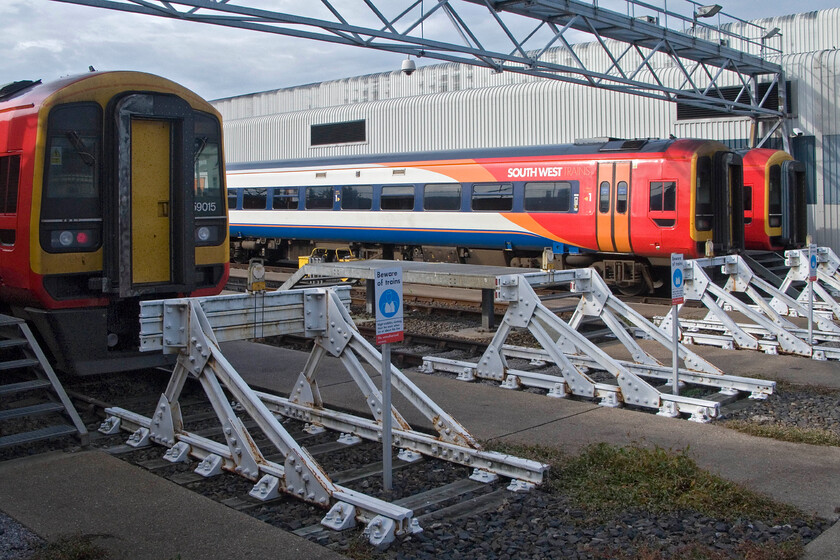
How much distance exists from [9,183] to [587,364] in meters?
6.41

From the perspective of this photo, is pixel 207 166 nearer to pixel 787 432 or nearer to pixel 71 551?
pixel 71 551

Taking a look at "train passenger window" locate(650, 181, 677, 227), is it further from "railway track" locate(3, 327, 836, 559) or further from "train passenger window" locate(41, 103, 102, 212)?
"train passenger window" locate(41, 103, 102, 212)

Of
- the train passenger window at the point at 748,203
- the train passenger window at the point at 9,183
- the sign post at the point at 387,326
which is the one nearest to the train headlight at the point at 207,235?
the train passenger window at the point at 9,183

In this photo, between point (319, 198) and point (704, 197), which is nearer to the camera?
point (704, 197)

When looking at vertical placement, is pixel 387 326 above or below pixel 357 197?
below

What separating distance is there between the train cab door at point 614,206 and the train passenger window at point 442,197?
3511 millimetres

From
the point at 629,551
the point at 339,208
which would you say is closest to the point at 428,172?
the point at 339,208

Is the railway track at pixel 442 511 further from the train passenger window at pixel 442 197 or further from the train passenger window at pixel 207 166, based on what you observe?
the train passenger window at pixel 442 197

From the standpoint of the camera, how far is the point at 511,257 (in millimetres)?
18938

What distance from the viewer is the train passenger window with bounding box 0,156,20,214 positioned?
7.90 m

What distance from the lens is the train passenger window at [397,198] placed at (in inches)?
781

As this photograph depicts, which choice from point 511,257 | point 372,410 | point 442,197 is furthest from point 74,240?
point 511,257

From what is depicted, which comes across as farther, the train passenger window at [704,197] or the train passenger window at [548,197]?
the train passenger window at [548,197]

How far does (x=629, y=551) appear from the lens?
4.64 m
